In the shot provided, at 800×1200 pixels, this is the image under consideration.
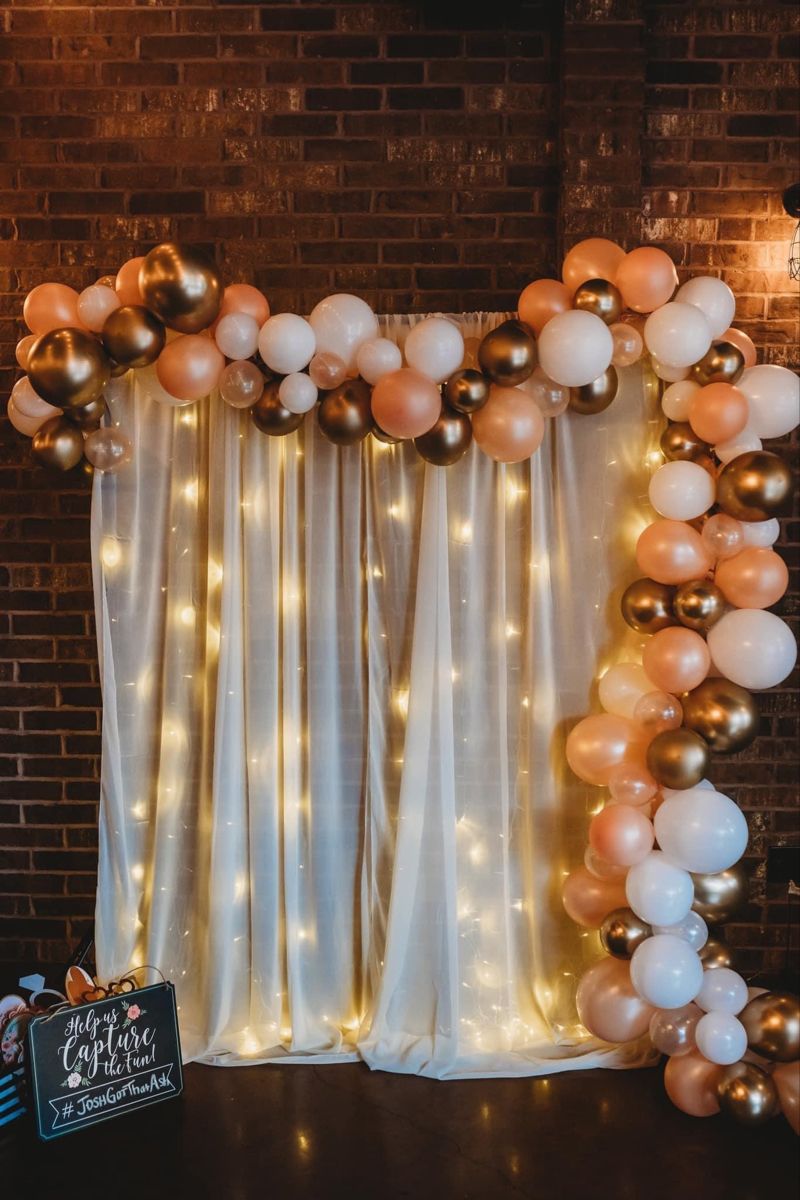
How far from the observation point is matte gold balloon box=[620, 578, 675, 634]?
8.52 ft

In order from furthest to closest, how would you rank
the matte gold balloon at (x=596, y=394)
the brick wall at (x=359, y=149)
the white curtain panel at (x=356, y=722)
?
1. the brick wall at (x=359, y=149)
2. the white curtain panel at (x=356, y=722)
3. the matte gold balloon at (x=596, y=394)

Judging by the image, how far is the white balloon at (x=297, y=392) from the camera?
2518mm

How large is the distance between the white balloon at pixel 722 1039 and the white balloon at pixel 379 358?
1950 mm

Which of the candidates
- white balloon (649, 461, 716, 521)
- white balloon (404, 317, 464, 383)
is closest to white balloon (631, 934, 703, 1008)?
white balloon (649, 461, 716, 521)

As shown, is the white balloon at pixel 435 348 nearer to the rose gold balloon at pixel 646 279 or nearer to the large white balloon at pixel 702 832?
the rose gold balloon at pixel 646 279

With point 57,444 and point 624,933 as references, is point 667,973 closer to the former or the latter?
point 624,933

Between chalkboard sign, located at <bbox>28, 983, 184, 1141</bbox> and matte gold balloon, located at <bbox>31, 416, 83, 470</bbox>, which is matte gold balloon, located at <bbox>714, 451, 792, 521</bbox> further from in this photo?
chalkboard sign, located at <bbox>28, 983, 184, 1141</bbox>

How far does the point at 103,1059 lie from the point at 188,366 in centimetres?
192

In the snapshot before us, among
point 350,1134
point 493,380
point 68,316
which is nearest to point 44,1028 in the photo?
point 350,1134

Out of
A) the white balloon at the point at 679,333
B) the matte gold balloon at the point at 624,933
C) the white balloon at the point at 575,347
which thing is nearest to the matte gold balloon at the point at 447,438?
the white balloon at the point at 575,347

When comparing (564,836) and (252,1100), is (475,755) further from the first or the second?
(252,1100)

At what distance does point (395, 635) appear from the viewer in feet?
9.16

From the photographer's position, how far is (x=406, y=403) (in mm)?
2400

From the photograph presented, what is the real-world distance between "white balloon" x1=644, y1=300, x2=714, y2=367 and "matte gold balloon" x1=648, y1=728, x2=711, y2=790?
3.38 feet
